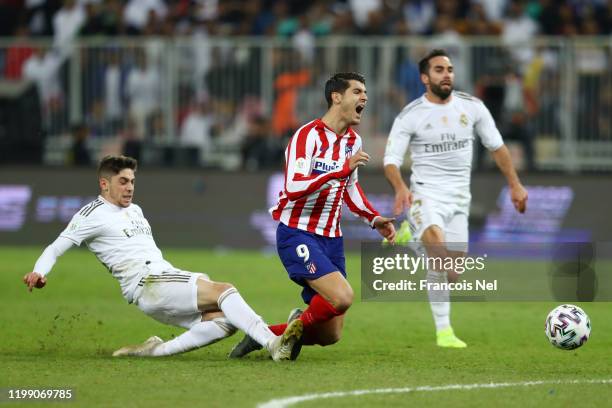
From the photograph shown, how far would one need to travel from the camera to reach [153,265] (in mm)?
9477

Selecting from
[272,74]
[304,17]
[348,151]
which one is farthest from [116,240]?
[304,17]

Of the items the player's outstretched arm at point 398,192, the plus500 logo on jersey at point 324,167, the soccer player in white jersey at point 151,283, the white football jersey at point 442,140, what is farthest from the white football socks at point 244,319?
the white football jersey at point 442,140

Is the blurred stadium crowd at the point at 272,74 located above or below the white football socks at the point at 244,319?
above

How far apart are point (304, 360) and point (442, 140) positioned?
2815 mm

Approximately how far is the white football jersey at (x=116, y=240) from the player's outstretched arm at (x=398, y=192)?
2.19m

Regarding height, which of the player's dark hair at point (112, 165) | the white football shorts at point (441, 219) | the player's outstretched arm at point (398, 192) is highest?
the player's dark hair at point (112, 165)

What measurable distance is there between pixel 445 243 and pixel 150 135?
10.5 meters

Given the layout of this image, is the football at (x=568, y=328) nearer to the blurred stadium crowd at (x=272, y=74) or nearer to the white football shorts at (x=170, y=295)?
the white football shorts at (x=170, y=295)

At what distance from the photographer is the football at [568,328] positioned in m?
9.46

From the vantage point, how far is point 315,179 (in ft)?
29.9

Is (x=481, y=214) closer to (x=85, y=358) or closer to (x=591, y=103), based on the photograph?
(x=591, y=103)

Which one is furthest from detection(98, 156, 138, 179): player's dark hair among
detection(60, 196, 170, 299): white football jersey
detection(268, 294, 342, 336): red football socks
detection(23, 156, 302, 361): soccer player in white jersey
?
detection(268, 294, 342, 336): red football socks

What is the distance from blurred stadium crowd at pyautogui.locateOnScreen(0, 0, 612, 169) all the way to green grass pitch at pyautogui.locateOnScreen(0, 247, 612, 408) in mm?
5678

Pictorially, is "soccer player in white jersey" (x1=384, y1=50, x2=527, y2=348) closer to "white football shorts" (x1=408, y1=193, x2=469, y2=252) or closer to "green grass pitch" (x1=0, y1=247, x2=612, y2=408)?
"white football shorts" (x1=408, y1=193, x2=469, y2=252)
